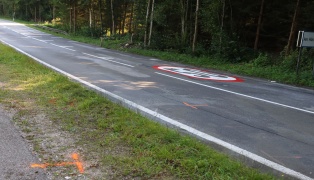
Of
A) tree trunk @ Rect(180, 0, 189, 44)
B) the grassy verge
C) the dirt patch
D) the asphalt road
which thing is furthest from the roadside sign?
tree trunk @ Rect(180, 0, 189, 44)

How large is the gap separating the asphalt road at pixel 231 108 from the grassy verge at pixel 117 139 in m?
0.77

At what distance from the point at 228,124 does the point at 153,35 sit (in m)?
19.4

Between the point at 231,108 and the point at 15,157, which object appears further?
the point at 231,108

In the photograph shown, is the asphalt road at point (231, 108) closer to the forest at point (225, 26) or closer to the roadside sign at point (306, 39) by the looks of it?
the roadside sign at point (306, 39)

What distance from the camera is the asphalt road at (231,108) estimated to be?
5.04 metres

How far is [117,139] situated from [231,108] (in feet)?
11.8

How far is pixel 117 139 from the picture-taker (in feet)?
16.0

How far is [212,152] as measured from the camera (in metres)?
4.50

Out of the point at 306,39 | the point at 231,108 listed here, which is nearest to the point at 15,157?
the point at 231,108

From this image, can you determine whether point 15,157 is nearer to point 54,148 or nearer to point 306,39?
point 54,148

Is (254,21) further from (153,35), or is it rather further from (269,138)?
(269,138)

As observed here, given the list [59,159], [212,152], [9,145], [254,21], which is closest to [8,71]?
[9,145]

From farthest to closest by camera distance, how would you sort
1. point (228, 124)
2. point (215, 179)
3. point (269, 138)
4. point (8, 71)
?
point (8, 71)
point (228, 124)
point (269, 138)
point (215, 179)

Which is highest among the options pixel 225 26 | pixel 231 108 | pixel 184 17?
pixel 184 17
